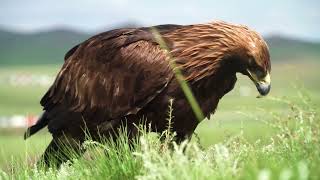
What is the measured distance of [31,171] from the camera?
242 inches

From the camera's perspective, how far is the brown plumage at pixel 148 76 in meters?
6.18

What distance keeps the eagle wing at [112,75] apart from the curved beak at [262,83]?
0.65 meters

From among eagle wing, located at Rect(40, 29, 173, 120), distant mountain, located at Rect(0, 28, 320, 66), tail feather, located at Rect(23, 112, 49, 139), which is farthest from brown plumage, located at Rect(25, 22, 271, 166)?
distant mountain, located at Rect(0, 28, 320, 66)

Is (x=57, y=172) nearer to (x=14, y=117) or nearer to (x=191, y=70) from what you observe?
(x=191, y=70)

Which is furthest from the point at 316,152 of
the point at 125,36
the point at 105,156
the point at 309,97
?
the point at 125,36

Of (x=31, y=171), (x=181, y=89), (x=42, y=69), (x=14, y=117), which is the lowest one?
(x=42, y=69)

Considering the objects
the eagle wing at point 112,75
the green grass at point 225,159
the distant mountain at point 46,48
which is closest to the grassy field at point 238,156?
the green grass at point 225,159

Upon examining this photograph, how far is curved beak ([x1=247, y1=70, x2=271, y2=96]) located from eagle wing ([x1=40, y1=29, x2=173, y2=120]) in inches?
25.5

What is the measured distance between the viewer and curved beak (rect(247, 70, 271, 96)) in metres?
6.08

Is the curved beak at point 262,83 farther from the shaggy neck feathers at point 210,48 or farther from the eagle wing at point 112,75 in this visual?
the eagle wing at point 112,75

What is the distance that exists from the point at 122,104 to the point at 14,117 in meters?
47.9

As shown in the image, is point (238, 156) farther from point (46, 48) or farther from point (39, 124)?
point (46, 48)

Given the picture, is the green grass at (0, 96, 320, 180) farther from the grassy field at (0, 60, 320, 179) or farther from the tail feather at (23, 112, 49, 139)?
the tail feather at (23, 112, 49, 139)

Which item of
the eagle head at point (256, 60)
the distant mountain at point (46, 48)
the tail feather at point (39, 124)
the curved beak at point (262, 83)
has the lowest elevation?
the distant mountain at point (46, 48)
